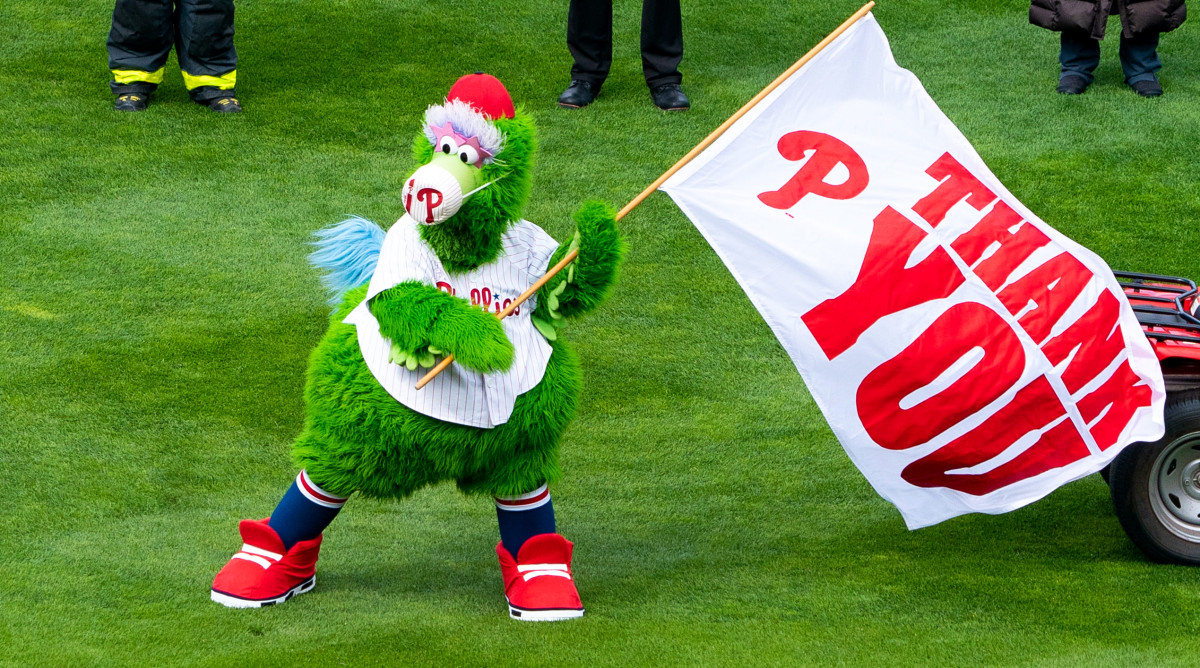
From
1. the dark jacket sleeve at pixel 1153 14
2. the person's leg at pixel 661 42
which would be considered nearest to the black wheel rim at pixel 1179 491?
the dark jacket sleeve at pixel 1153 14

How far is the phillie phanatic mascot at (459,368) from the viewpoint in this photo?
341 centimetres

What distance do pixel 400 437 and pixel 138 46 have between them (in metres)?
4.71

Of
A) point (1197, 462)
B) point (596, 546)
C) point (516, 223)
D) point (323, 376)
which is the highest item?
point (516, 223)

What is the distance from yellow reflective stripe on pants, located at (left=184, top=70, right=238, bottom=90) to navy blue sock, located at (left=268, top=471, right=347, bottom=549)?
4418 millimetres

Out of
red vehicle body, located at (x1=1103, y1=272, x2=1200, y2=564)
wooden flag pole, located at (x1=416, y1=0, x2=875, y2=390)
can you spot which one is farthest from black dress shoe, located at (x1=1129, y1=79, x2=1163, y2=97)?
wooden flag pole, located at (x1=416, y1=0, x2=875, y2=390)

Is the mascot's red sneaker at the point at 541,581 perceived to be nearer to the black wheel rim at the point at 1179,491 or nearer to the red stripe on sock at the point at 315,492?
Result: the red stripe on sock at the point at 315,492

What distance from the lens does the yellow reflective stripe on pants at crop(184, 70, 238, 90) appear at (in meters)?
7.57

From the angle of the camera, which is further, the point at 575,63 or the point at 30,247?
the point at 575,63

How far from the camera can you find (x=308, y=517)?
145 inches

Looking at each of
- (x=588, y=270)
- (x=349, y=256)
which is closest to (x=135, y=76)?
(x=349, y=256)

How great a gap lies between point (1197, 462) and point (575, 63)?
4.68 m

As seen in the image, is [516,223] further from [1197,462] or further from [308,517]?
[1197,462]

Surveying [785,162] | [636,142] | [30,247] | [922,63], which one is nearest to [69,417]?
[30,247]

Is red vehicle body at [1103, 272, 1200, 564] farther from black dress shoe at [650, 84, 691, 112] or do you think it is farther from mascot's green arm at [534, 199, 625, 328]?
black dress shoe at [650, 84, 691, 112]
